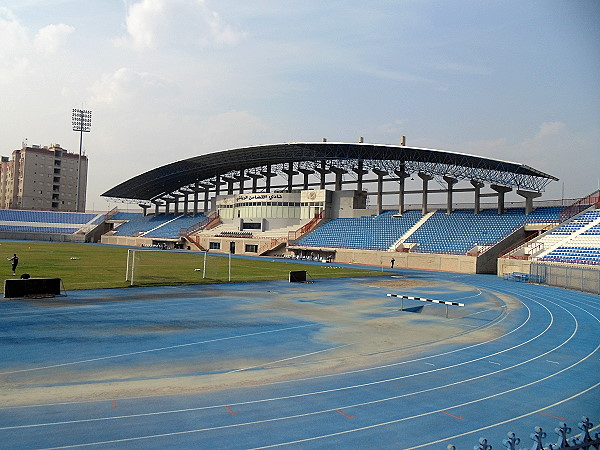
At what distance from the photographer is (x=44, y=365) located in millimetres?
12953

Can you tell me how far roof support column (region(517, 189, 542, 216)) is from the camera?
5975 centimetres

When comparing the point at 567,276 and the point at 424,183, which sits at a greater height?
the point at 424,183

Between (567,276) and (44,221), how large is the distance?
115 meters

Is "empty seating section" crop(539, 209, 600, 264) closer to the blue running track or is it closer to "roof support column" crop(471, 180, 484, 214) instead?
"roof support column" crop(471, 180, 484, 214)

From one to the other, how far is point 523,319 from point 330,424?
54.4ft

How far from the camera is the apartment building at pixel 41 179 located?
140 m

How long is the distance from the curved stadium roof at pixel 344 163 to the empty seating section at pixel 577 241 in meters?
9.14

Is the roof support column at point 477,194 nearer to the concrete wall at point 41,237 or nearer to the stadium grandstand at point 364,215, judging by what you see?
the stadium grandstand at point 364,215

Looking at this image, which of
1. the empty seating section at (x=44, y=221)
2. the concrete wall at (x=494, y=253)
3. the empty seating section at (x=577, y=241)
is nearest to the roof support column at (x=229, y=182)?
the empty seating section at (x=44, y=221)

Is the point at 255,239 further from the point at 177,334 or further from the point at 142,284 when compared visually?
the point at 177,334

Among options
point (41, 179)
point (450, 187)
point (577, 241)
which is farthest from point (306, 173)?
point (41, 179)

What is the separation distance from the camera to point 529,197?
2359 inches

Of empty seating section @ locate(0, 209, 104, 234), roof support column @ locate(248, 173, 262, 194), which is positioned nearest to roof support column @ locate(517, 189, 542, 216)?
roof support column @ locate(248, 173, 262, 194)

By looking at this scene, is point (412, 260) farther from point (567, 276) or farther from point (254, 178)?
point (254, 178)
